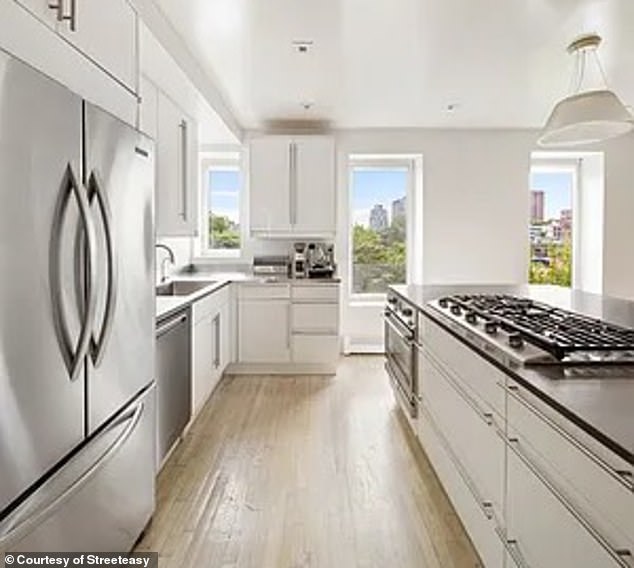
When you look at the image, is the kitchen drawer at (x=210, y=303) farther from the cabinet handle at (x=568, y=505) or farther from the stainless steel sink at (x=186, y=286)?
the cabinet handle at (x=568, y=505)

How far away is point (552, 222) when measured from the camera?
7.32m

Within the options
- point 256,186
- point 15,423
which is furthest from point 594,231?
point 15,423

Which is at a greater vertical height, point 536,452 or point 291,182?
point 291,182

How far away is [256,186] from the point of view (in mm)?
6320

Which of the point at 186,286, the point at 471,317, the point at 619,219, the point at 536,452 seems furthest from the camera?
the point at 619,219

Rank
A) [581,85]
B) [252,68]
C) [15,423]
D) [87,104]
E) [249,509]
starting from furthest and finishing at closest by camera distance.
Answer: [581,85] < [252,68] < [249,509] < [87,104] < [15,423]

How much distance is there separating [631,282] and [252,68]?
468cm

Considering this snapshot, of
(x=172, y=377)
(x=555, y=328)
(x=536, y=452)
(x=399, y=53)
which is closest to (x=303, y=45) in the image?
(x=399, y=53)

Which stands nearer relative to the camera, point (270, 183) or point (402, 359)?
point (402, 359)

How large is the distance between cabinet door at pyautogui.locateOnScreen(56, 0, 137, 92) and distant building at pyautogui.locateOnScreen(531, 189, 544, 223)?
5.55 metres

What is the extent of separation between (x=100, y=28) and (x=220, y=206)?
480 centimetres

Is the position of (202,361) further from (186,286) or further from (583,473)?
(583,473)

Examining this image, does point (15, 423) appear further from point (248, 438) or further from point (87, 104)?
point (248, 438)

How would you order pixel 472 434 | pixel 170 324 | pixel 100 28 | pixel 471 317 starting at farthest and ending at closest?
pixel 170 324 → pixel 471 317 → pixel 472 434 → pixel 100 28
